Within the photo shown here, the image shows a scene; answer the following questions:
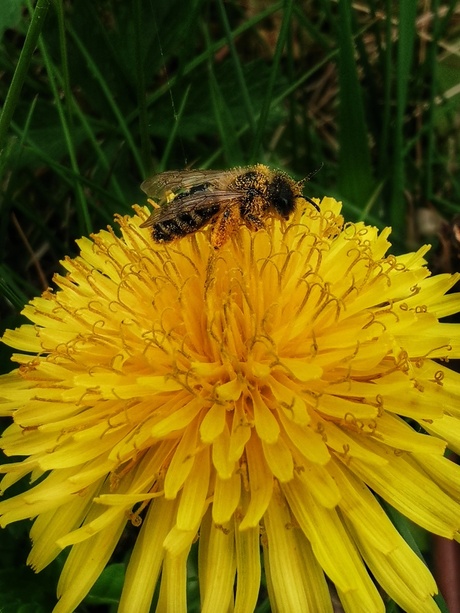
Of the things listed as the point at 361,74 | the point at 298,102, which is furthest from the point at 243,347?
the point at 361,74

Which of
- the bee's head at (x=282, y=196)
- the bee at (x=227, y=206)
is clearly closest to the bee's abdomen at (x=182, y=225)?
the bee at (x=227, y=206)

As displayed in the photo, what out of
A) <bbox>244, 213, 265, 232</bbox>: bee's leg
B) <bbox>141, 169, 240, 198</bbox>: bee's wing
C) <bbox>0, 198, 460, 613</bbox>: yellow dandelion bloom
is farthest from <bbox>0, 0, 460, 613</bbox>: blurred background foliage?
<bbox>244, 213, 265, 232</bbox>: bee's leg

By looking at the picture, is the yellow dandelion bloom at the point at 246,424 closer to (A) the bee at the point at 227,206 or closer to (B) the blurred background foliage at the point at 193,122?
(A) the bee at the point at 227,206

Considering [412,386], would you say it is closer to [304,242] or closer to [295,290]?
[295,290]

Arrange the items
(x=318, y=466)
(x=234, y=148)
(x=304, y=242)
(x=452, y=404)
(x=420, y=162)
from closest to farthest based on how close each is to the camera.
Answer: (x=318, y=466) < (x=452, y=404) < (x=304, y=242) < (x=234, y=148) < (x=420, y=162)

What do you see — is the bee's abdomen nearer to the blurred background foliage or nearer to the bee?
the bee

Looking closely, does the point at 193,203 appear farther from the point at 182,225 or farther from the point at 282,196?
the point at 282,196

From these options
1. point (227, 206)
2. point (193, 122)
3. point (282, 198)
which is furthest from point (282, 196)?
point (193, 122)
